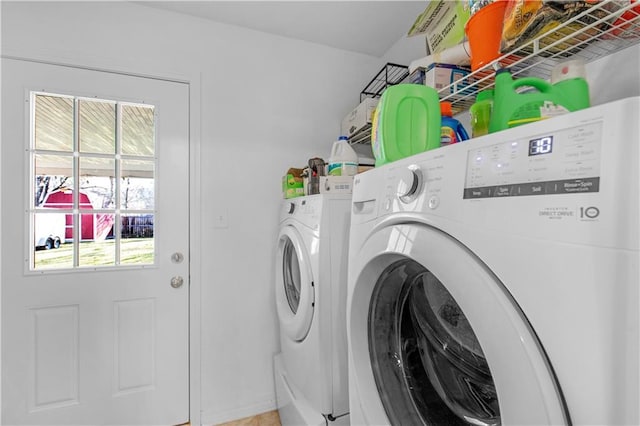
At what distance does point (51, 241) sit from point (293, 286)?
1.24 m

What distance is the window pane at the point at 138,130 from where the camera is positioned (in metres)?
1.61

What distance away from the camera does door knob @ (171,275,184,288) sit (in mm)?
1651

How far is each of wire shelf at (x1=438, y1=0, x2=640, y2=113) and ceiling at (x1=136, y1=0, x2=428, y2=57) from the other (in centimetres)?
107

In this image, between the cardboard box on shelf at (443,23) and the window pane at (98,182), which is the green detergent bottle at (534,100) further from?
the window pane at (98,182)

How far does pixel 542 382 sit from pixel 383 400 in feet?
1.51

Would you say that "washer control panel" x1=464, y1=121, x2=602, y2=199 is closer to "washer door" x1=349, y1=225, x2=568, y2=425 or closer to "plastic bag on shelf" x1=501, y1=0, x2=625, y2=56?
"washer door" x1=349, y1=225, x2=568, y2=425

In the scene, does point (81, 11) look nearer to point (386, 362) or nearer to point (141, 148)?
point (141, 148)

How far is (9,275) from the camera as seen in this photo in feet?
4.57

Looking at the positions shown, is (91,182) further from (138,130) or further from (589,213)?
(589,213)

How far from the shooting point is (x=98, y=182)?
1551mm

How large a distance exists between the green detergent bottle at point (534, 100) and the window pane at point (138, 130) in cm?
169

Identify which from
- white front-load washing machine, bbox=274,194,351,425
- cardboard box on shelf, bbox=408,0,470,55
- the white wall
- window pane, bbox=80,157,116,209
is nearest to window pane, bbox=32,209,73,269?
window pane, bbox=80,157,116,209

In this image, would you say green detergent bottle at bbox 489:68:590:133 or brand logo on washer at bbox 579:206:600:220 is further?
green detergent bottle at bbox 489:68:590:133

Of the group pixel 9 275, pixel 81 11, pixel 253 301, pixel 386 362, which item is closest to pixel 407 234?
pixel 386 362
